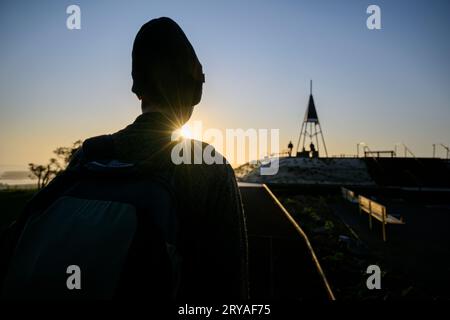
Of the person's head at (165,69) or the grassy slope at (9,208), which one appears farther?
the grassy slope at (9,208)

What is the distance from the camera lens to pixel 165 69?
1.13 metres

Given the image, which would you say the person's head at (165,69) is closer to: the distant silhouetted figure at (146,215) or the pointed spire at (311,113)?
the distant silhouetted figure at (146,215)

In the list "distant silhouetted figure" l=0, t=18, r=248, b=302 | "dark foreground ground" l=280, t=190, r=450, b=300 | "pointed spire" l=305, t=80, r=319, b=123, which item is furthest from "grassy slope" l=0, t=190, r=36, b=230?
"pointed spire" l=305, t=80, r=319, b=123

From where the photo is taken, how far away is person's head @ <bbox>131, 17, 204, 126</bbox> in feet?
3.71

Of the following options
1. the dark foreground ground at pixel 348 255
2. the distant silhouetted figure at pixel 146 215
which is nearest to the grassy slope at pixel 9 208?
the dark foreground ground at pixel 348 255

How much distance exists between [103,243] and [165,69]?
714 mm

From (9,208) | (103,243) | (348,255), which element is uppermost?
(103,243)

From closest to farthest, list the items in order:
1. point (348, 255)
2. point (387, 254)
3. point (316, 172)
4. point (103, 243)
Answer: point (103, 243)
point (348, 255)
point (387, 254)
point (316, 172)

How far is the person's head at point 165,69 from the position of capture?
1.13 metres

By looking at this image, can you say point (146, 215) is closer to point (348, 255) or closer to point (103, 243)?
point (103, 243)

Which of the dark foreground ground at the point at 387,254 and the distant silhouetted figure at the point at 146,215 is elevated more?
the distant silhouetted figure at the point at 146,215

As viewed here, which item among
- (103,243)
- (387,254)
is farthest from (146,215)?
(387,254)

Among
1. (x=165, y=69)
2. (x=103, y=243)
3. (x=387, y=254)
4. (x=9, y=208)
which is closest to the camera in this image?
(x=103, y=243)

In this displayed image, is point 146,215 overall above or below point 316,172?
above
